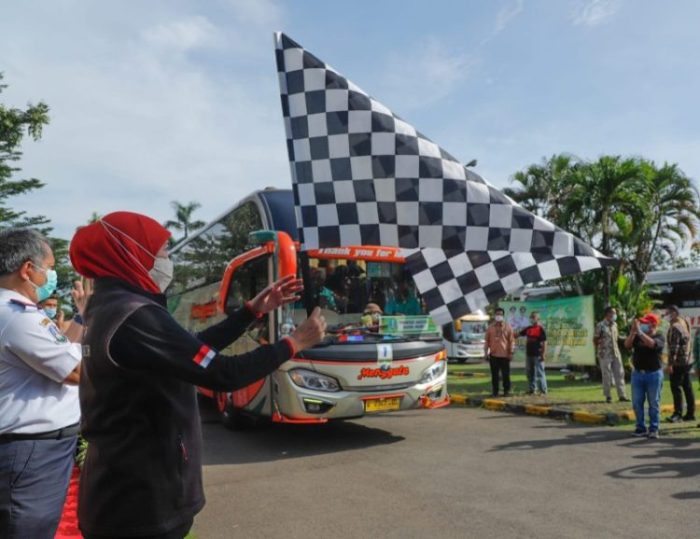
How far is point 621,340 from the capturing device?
13.6 metres

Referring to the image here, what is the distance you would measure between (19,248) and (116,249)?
1.08 m

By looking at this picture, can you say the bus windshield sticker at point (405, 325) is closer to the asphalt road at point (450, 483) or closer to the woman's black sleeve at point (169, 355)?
the asphalt road at point (450, 483)

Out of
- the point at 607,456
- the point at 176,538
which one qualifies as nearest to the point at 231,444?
the point at 607,456

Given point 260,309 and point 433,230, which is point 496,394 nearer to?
point 433,230

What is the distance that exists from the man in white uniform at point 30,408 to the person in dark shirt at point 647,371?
748 cm

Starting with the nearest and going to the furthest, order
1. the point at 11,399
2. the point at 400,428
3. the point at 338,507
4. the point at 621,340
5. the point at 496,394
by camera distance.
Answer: the point at 11,399, the point at 338,507, the point at 400,428, the point at 496,394, the point at 621,340

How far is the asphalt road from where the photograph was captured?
15.4ft

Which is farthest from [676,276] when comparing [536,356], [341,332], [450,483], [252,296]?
[450,483]

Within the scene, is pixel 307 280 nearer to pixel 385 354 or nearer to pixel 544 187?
pixel 385 354

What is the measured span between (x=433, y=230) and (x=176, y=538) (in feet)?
7.15

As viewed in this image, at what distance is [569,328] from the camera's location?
1498 centimetres

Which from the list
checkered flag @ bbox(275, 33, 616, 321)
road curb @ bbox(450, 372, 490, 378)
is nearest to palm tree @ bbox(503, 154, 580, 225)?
road curb @ bbox(450, 372, 490, 378)

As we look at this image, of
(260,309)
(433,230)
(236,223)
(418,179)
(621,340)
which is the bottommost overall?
(621,340)

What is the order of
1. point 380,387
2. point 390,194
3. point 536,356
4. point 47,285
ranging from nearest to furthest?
1. point 47,285
2. point 390,194
3. point 380,387
4. point 536,356
